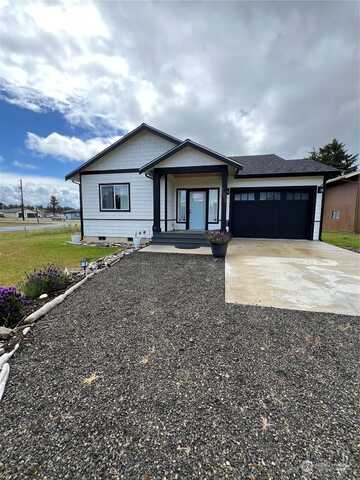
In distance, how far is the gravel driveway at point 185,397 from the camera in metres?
1.32

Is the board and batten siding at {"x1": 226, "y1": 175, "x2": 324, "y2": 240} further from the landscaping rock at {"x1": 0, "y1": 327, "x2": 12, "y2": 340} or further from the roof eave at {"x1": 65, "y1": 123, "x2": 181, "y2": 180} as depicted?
the landscaping rock at {"x1": 0, "y1": 327, "x2": 12, "y2": 340}

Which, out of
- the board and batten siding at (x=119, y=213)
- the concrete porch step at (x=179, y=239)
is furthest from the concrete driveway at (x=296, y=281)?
the board and batten siding at (x=119, y=213)

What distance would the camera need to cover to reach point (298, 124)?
15.0m

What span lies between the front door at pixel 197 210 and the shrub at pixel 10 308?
28.9 feet

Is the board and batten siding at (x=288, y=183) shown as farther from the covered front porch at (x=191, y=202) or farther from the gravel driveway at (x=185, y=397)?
the gravel driveway at (x=185, y=397)

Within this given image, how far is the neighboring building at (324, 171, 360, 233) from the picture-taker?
52.7ft

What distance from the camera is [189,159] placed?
28.4ft

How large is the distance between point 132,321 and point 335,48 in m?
11.7

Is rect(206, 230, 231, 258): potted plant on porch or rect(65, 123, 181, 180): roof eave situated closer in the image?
rect(206, 230, 231, 258): potted plant on porch

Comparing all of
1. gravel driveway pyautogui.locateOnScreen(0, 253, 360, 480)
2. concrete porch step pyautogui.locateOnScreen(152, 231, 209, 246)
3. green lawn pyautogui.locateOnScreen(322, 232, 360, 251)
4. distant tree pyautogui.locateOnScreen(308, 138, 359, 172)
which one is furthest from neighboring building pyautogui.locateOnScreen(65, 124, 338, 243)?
distant tree pyautogui.locateOnScreen(308, 138, 359, 172)

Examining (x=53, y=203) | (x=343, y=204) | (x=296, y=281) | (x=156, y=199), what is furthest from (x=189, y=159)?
(x=53, y=203)

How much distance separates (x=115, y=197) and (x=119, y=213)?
0.85 m

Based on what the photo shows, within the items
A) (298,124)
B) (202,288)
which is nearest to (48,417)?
(202,288)

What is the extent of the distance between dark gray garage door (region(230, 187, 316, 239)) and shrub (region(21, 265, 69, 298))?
9.06m
